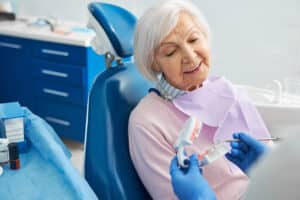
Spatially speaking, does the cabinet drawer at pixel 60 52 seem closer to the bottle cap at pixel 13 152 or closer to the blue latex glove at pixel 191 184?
the bottle cap at pixel 13 152

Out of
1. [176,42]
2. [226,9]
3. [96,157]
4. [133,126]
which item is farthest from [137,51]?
[226,9]

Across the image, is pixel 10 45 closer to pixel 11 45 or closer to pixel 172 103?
pixel 11 45

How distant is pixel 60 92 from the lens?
2.65 metres

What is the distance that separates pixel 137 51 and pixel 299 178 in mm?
920

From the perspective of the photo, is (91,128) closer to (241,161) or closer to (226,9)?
(241,161)

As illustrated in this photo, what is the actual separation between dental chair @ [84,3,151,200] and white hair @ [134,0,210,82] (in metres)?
0.10

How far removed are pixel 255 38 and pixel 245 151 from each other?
3.83ft

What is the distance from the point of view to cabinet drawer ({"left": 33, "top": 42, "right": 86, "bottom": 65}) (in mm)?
2488

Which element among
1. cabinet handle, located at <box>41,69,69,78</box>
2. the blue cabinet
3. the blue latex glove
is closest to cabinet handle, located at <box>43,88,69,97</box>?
the blue cabinet

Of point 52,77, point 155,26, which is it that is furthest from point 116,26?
point 52,77

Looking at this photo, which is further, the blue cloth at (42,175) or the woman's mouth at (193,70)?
the woman's mouth at (193,70)

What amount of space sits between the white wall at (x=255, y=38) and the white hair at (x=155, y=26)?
932 mm

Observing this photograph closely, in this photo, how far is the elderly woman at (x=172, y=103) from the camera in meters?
1.22

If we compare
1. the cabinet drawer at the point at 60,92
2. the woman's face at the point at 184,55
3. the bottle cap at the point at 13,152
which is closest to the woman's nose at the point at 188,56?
the woman's face at the point at 184,55
